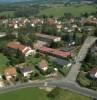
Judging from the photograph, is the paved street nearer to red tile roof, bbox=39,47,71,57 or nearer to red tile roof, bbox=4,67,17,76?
red tile roof, bbox=39,47,71,57

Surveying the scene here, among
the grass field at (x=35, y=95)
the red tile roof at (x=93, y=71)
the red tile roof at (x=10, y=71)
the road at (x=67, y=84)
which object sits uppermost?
the red tile roof at (x=93, y=71)

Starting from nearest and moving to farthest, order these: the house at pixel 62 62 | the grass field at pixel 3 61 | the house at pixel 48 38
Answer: the house at pixel 62 62, the grass field at pixel 3 61, the house at pixel 48 38

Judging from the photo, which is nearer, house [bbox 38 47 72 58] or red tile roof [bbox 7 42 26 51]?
house [bbox 38 47 72 58]

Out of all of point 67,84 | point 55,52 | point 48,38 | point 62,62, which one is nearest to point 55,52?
point 55,52

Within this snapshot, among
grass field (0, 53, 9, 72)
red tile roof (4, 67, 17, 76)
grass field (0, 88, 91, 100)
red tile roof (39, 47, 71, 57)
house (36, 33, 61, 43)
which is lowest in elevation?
grass field (0, 88, 91, 100)

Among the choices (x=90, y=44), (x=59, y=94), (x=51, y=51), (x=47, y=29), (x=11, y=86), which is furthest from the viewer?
(x=47, y=29)

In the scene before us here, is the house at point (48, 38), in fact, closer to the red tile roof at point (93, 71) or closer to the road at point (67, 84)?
the road at point (67, 84)

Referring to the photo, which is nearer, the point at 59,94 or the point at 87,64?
the point at 59,94

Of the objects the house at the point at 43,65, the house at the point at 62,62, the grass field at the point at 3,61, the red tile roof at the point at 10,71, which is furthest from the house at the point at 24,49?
the red tile roof at the point at 10,71

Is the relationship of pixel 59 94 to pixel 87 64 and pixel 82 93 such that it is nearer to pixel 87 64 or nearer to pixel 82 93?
pixel 82 93

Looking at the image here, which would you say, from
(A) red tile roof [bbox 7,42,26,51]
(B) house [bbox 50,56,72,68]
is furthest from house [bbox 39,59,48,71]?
(A) red tile roof [bbox 7,42,26,51]

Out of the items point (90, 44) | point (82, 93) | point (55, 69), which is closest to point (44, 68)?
point (55, 69)
